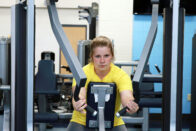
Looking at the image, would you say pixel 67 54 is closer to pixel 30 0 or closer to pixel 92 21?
pixel 30 0

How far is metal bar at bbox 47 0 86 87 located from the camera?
157 centimetres

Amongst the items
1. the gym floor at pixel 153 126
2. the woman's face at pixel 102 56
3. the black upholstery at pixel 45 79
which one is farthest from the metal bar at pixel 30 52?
the gym floor at pixel 153 126

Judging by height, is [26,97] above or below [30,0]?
below

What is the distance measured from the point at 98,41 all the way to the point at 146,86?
2.78m

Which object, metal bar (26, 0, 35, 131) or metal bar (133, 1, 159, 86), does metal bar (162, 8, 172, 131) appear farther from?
metal bar (26, 0, 35, 131)

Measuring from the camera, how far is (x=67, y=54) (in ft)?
5.44

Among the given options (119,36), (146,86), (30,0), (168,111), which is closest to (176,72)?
(168,111)

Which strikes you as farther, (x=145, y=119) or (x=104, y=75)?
(x=145, y=119)

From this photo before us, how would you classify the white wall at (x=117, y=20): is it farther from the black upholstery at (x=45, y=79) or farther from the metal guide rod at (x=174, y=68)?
the metal guide rod at (x=174, y=68)

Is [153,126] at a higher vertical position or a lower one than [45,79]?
lower

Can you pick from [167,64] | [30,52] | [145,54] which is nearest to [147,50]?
[145,54]

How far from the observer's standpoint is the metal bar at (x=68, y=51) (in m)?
1.57

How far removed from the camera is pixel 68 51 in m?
1.66

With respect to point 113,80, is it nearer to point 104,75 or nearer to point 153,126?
point 104,75
